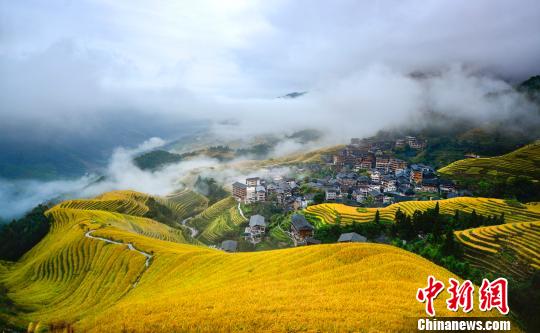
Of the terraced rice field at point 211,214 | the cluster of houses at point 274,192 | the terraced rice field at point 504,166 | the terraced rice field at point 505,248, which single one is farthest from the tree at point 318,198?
the terraced rice field at point 504,166

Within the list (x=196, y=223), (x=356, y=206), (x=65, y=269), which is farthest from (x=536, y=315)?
(x=196, y=223)

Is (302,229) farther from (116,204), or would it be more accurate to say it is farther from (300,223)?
(116,204)

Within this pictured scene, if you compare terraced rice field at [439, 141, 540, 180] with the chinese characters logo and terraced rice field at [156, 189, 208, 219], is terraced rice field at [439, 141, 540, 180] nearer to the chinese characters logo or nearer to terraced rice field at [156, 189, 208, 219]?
terraced rice field at [156, 189, 208, 219]

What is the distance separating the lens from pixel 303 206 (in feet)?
305

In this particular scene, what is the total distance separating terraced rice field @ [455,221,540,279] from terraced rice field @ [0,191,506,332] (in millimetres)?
27434

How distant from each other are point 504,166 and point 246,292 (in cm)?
11730

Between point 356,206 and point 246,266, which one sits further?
point 356,206

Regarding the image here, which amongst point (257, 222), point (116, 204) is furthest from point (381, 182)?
point (116, 204)

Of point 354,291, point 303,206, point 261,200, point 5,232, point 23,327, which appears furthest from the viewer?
point 261,200

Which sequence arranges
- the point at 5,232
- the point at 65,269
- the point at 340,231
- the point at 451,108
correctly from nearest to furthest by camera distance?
1. the point at 65,269
2. the point at 340,231
3. the point at 5,232
4. the point at 451,108

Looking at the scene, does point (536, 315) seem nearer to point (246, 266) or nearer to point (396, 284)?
point (396, 284)

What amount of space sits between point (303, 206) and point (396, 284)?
74.9m

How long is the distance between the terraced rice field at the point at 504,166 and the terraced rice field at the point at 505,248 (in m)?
57.5

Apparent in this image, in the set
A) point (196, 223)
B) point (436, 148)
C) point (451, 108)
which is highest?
point (451, 108)
